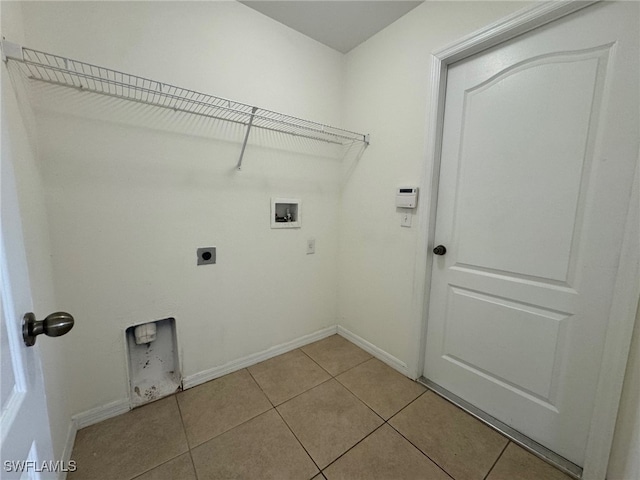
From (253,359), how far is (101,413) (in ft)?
2.91

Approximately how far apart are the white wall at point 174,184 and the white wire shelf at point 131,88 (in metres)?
0.05

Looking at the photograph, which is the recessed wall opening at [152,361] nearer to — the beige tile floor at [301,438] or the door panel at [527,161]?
the beige tile floor at [301,438]

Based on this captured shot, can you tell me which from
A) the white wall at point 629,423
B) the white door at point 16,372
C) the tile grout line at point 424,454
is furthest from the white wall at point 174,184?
the white wall at point 629,423

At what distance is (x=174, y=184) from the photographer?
150 cm

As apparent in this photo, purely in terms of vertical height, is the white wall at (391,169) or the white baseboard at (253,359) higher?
the white wall at (391,169)

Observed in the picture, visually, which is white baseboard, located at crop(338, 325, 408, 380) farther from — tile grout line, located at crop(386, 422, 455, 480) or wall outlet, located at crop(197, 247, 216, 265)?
wall outlet, located at crop(197, 247, 216, 265)

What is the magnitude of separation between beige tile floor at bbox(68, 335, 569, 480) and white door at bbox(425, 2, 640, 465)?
0.31 meters

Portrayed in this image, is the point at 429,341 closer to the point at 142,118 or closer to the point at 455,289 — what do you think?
the point at 455,289

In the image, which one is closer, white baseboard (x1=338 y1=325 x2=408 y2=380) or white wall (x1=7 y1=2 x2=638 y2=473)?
white wall (x1=7 y1=2 x2=638 y2=473)

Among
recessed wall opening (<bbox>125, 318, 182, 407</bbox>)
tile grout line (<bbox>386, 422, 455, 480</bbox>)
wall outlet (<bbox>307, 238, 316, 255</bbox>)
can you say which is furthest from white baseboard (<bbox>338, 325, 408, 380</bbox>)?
recessed wall opening (<bbox>125, 318, 182, 407</bbox>)

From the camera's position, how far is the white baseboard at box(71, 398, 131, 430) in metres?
1.37

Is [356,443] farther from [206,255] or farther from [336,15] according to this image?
[336,15]

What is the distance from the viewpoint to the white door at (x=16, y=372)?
0.45 m

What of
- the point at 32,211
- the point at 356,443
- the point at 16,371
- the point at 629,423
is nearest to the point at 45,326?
the point at 16,371
